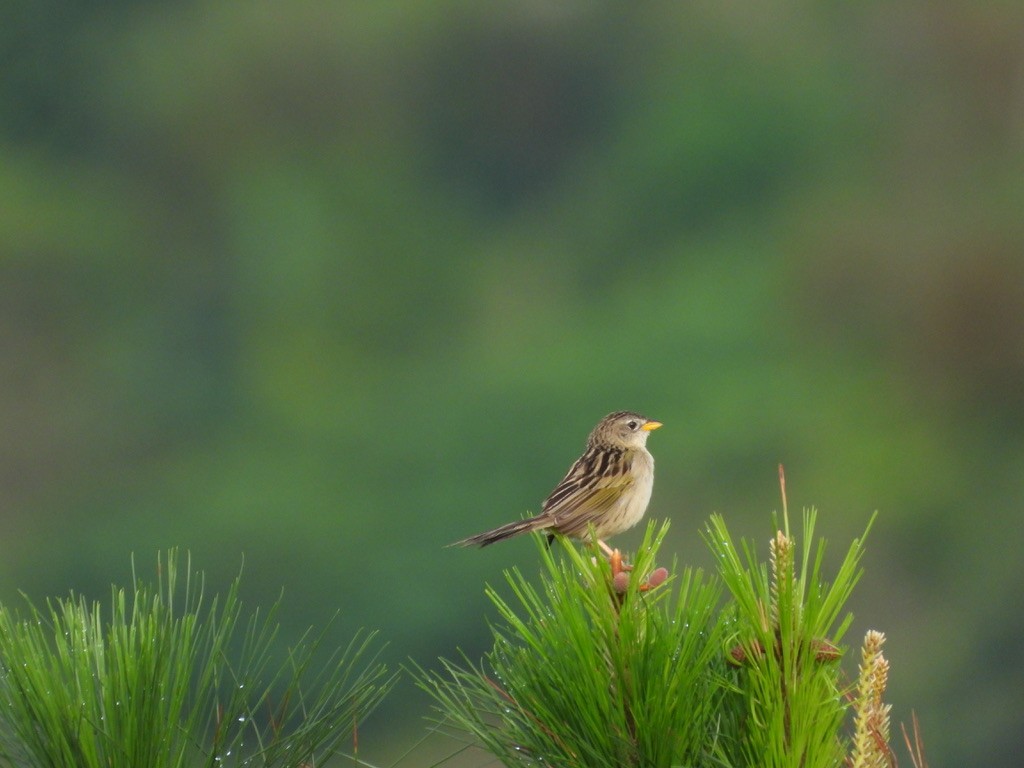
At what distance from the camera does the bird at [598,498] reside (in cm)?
262

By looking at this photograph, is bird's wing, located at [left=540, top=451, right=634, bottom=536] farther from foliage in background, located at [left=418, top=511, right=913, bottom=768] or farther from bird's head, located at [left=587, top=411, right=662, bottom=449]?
foliage in background, located at [left=418, top=511, right=913, bottom=768]

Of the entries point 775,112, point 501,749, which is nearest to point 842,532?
point 775,112

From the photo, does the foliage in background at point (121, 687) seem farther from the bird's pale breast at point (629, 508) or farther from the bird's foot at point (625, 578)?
the bird's pale breast at point (629, 508)

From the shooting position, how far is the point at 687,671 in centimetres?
132

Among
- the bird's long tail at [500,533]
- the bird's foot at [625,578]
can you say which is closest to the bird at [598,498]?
the bird's long tail at [500,533]

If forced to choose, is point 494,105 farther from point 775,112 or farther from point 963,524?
point 963,524

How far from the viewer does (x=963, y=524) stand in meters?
14.4

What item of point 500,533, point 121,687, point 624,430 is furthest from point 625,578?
point 624,430

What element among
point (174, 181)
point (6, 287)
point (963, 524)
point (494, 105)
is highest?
point (494, 105)

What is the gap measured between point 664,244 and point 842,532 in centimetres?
420

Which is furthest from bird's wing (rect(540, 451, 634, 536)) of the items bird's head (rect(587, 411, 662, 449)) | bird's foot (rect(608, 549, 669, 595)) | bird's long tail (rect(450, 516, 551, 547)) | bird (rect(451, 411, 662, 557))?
bird's foot (rect(608, 549, 669, 595))

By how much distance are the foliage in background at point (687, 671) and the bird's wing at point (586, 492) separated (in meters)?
1.19

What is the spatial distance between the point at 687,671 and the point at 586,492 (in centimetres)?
148

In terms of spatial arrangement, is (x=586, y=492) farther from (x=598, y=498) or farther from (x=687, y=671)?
(x=687, y=671)
